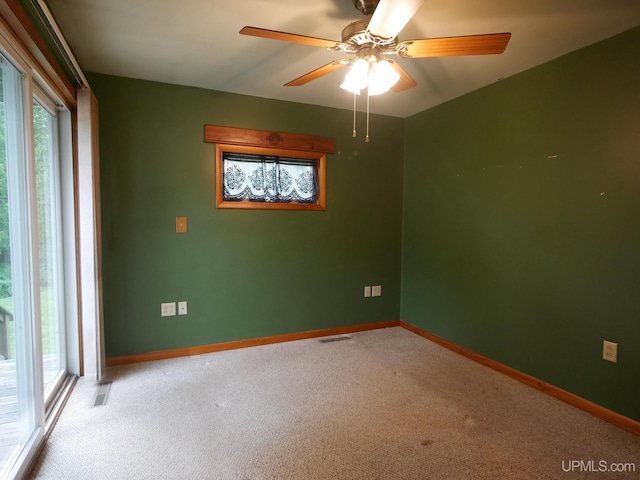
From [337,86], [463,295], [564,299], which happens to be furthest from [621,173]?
[337,86]

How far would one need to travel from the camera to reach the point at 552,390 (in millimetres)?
2301

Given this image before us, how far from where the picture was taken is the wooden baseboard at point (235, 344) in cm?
271

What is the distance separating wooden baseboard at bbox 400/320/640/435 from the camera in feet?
6.39

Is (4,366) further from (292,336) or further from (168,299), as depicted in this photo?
(292,336)

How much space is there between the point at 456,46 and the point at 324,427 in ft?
6.64

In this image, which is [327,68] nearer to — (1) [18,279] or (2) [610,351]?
(1) [18,279]

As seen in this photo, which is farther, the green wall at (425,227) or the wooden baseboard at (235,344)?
the wooden baseboard at (235,344)

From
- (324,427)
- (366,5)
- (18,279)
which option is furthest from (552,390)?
(18,279)

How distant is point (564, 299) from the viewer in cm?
224

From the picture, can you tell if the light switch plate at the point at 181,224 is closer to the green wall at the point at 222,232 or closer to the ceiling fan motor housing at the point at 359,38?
the green wall at the point at 222,232

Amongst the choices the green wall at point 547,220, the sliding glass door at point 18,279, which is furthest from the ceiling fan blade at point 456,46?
the sliding glass door at point 18,279

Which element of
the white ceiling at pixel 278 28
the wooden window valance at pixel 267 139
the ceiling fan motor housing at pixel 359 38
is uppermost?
the white ceiling at pixel 278 28

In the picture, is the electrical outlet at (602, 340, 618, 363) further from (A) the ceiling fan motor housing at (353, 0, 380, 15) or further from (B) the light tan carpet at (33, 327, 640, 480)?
(A) the ceiling fan motor housing at (353, 0, 380, 15)

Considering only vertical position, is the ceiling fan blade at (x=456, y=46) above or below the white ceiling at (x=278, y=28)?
below
